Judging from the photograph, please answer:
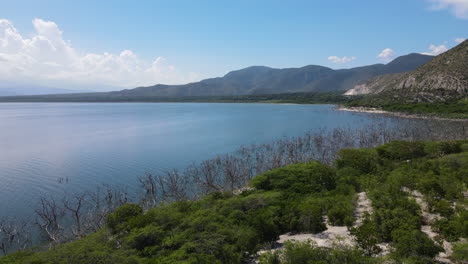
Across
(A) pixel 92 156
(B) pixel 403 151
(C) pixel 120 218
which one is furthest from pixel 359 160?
(A) pixel 92 156

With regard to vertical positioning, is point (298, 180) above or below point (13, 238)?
above

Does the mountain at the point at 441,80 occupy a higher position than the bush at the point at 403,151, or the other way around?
the mountain at the point at 441,80

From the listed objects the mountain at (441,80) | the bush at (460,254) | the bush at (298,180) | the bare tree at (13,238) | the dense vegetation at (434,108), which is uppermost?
the mountain at (441,80)

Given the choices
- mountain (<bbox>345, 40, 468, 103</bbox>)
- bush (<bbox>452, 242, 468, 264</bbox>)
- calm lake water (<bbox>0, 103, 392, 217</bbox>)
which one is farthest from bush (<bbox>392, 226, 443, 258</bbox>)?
mountain (<bbox>345, 40, 468, 103</bbox>)

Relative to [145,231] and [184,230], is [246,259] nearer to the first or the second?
[184,230]

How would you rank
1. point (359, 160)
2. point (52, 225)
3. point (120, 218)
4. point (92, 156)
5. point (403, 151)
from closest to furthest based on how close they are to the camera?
point (120, 218) < point (52, 225) < point (359, 160) < point (403, 151) < point (92, 156)

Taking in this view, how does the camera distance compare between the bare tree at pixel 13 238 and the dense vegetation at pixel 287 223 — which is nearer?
the dense vegetation at pixel 287 223

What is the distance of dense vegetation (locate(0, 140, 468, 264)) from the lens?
1117 centimetres

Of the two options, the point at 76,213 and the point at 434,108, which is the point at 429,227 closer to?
the point at 76,213

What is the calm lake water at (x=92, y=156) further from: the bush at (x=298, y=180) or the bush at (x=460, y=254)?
the bush at (x=460, y=254)

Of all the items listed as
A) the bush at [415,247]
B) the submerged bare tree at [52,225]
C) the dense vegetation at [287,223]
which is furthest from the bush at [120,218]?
the bush at [415,247]

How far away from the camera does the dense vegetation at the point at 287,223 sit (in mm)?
11172

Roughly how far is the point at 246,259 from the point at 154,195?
49.6ft

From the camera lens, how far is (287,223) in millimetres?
16438
